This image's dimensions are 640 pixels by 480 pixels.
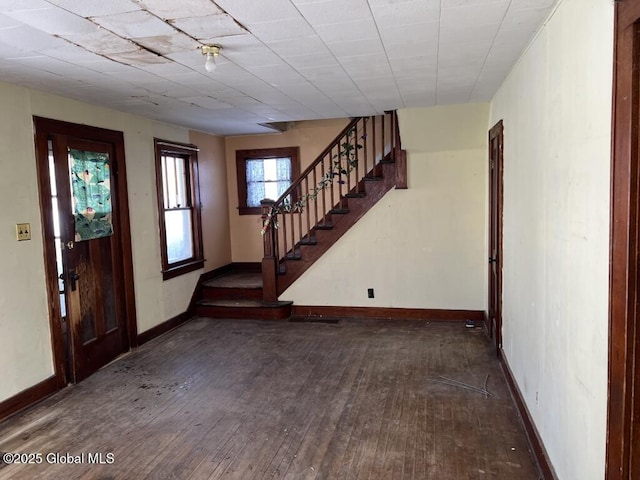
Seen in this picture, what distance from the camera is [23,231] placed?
3.46 metres

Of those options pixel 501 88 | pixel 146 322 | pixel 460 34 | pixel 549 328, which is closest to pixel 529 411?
pixel 549 328

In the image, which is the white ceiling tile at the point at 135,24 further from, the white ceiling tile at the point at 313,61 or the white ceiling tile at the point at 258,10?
the white ceiling tile at the point at 313,61

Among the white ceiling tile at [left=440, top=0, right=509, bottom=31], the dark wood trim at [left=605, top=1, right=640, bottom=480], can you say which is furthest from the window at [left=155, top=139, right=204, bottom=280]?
the dark wood trim at [left=605, top=1, right=640, bottom=480]

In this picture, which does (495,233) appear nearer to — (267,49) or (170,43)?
(267,49)

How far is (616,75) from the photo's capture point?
1450 mm

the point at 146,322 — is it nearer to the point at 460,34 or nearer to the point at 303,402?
the point at 303,402

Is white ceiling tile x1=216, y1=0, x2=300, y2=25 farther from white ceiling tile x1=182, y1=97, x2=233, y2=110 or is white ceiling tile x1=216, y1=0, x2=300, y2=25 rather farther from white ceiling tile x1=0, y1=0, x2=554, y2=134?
white ceiling tile x1=182, y1=97, x2=233, y2=110

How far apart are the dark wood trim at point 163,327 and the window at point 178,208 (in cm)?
54

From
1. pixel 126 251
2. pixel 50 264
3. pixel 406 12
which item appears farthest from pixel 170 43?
pixel 126 251

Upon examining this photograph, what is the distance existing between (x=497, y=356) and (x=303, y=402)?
6.39 feet

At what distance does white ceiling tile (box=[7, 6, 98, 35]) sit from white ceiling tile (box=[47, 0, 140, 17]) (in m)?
0.06

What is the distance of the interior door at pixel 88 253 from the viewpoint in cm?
387

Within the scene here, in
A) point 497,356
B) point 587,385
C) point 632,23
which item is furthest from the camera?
point 497,356

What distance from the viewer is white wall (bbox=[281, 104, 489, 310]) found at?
17.1 feet
